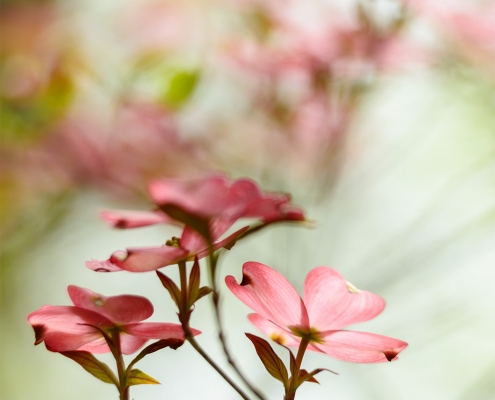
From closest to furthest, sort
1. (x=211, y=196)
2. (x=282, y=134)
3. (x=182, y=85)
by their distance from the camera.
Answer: (x=211, y=196) < (x=182, y=85) < (x=282, y=134)

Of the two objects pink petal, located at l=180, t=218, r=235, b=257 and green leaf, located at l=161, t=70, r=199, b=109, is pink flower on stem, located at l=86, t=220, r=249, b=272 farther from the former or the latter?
green leaf, located at l=161, t=70, r=199, b=109

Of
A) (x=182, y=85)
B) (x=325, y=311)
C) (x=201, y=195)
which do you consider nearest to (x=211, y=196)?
(x=201, y=195)

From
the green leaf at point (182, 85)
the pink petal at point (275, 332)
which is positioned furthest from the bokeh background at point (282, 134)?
the pink petal at point (275, 332)

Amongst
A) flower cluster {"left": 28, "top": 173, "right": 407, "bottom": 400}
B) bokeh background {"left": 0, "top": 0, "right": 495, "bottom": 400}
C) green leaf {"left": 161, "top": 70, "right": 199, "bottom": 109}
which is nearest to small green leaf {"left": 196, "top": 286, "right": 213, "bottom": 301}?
flower cluster {"left": 28, "top": 173, "right": 407, "bottom": 400}

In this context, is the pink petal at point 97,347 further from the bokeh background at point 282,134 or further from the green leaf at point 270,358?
the bokeh background at point 282,134

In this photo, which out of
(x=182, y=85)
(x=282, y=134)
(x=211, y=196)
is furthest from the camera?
(x=282, y=134)

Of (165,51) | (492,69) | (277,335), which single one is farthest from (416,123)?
(277,335)

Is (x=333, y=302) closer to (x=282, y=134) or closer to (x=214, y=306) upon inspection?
(x=214, y=306)
